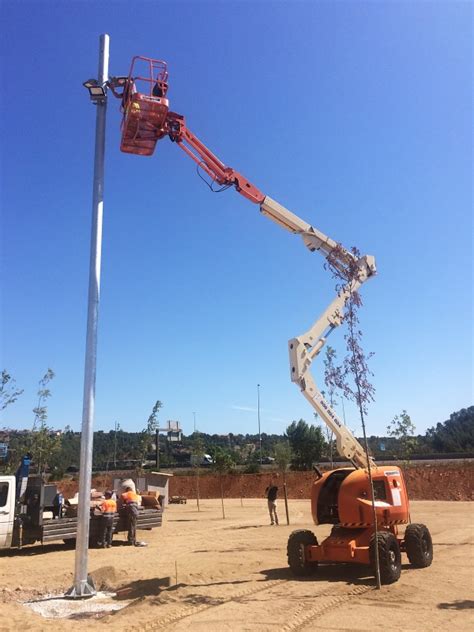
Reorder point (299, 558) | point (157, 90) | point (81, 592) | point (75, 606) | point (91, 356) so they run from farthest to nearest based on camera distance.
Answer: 1. point (157, 90)
2. point (299, 558)
3. point (91, 356)
4. point (81, 592)
5. point (75, 606)

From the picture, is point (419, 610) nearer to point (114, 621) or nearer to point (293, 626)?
point (293, 626)

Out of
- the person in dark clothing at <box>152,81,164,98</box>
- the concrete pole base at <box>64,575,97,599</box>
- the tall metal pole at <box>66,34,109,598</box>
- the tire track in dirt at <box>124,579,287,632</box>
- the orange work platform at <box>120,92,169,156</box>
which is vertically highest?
the person in dark clothing at <box>152,81,164,98</box>

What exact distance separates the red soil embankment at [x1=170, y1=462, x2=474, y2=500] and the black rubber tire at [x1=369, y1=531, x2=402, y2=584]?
78.0 feet

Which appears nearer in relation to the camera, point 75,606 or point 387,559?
point 75,606

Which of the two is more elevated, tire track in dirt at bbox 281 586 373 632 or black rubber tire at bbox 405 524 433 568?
black rubber tire at bbox 405 524 433 568

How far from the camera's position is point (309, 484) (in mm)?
50688

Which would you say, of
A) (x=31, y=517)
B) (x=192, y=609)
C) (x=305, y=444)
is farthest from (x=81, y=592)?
(x=305, y=444)

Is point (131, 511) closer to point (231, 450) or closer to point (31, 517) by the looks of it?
point (31, 517)

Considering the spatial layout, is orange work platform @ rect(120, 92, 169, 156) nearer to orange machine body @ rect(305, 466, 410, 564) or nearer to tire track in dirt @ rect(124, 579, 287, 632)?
orange machine body @ rect(305, 466, 410, 564)

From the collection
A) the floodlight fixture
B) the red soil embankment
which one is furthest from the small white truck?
the red soil embankment

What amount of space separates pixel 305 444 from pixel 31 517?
2451 inches

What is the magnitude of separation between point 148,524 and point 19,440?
13.6 meters

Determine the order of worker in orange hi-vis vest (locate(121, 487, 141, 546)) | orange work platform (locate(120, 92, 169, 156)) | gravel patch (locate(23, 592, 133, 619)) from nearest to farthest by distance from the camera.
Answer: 1. gravel patch (locate(23, 592, 133, 619))
2. orange work platform (locate(120, 92, 169, 156))
3. worker in orange hi-vis vest (locate(121, 487, 141, 546))

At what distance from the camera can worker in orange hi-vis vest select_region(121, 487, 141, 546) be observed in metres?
18.1
